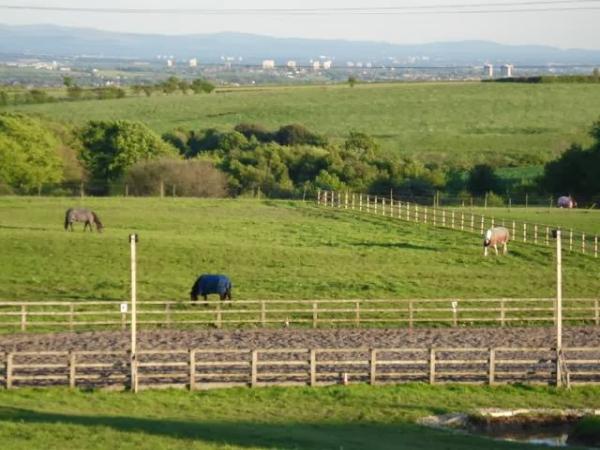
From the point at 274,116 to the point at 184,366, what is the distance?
10327 cm

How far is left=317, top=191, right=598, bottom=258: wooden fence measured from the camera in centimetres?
4991

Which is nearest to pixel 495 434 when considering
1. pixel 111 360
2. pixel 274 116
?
pixel 111 360

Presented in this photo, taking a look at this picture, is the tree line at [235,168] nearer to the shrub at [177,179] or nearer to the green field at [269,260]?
the shrub at [177,179]

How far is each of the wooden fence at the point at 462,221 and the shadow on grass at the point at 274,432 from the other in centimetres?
2353

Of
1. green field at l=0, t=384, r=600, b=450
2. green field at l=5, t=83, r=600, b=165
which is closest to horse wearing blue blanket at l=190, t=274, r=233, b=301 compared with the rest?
green field at l=0, t=384, r=600, b=450

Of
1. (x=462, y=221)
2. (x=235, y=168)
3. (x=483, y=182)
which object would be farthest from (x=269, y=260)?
(x=235, y=168)

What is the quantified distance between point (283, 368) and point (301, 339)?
4.06m

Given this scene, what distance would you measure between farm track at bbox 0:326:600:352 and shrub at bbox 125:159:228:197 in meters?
40.1

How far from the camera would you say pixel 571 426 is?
2427 cm

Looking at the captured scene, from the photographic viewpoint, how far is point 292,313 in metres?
36.1

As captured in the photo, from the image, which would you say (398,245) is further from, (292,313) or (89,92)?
(89,92)

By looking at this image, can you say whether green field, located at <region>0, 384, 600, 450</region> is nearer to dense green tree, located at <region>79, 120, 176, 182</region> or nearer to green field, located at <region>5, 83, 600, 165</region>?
dense green tree, located at <region>79, 120, 176, 182</region>

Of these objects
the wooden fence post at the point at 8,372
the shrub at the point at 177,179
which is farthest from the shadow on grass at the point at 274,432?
the shrub at the point at 177,179

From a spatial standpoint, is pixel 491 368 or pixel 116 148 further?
A: pixel 116 148
